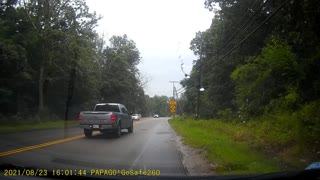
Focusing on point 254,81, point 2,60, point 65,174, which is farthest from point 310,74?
point 2,60

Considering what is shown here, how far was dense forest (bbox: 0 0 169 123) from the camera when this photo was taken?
29438 mm

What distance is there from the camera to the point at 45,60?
118 feet

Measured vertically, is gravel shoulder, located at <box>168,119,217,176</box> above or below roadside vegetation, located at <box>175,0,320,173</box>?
below

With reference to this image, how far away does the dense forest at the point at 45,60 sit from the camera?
29438 millimetres

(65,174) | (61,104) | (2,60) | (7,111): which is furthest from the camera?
(61,104)

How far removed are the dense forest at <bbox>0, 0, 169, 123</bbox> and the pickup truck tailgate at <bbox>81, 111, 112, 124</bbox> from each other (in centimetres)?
972

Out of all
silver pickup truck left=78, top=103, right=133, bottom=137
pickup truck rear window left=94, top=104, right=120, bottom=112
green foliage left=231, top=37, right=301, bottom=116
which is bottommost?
silver pickup truck left=78, top=103, right=133, bottom=137

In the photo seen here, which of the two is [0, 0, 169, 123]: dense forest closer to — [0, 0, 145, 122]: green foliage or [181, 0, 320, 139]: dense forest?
[0, 0, 145, 122]: green foliage

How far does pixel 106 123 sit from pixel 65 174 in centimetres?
1389

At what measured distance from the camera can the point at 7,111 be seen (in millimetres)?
34625

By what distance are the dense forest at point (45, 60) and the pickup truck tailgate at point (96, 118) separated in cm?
972

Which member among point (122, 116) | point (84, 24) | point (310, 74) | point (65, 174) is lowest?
point (65, 174)

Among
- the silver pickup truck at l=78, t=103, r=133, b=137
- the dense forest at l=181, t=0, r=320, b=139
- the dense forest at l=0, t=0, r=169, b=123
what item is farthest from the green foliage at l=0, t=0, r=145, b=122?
the dense forest at l=181, t=0, r=320, b=139

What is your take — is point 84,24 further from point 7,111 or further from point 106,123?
point 106,123
